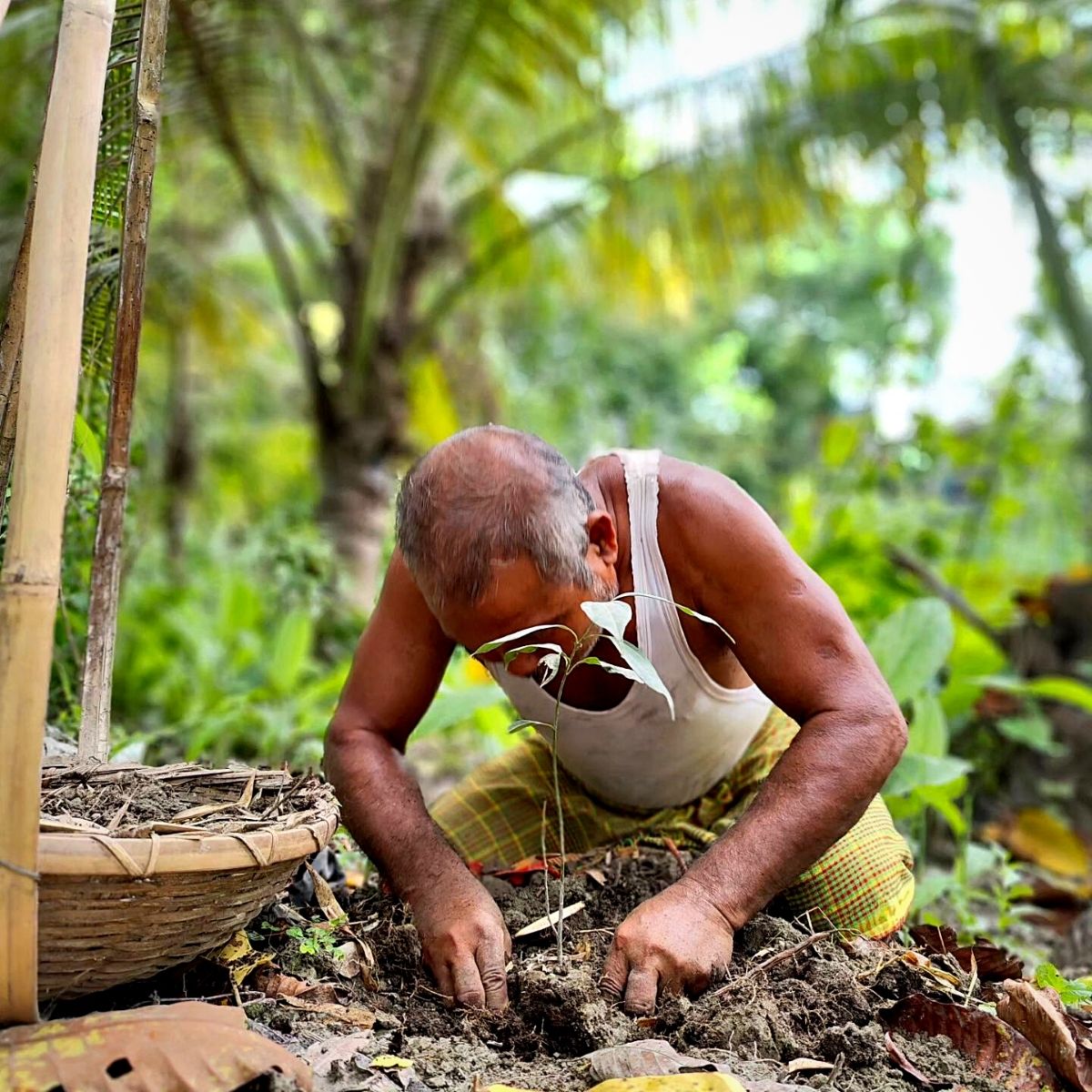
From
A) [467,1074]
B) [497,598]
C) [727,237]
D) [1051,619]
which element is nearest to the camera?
[467,1074]

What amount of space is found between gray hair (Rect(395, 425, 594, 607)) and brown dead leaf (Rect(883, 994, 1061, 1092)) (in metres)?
0.77

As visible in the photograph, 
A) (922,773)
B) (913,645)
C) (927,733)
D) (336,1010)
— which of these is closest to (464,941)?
(336,1010)

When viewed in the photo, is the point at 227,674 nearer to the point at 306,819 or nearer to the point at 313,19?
the point at 306,819

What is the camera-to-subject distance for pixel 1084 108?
5.42m

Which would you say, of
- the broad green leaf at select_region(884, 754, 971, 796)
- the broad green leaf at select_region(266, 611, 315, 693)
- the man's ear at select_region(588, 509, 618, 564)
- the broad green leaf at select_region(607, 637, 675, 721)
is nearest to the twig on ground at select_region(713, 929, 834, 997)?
the broad green leaf at select_region(607, 637, 675, 721)

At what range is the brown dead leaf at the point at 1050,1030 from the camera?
60.7 inches

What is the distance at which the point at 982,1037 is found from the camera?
5.34 ft

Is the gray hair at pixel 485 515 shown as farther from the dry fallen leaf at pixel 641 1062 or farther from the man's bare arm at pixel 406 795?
the dry fallen leaf at pixel 641 1062

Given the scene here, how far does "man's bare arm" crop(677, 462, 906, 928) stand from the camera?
1.78 meters

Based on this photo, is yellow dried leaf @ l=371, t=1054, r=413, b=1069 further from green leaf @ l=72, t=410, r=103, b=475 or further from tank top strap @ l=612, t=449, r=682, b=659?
green leaf @ l=72, t=410, r=103, b=475

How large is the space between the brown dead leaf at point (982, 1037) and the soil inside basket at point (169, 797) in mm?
901

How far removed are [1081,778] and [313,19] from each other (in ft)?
18.8

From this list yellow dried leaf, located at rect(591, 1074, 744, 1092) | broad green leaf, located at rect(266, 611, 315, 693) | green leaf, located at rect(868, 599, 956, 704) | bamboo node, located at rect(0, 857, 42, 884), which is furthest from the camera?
broad green leaf, located at rect(266, 611, 315, 693)

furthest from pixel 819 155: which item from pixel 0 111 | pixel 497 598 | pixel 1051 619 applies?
pixel 497 598
